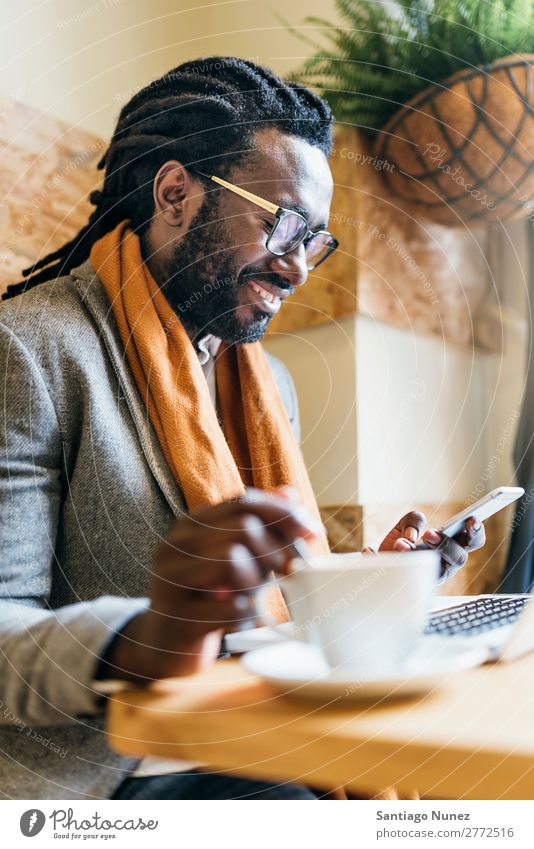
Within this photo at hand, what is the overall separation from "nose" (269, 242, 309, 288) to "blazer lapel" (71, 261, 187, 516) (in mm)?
112

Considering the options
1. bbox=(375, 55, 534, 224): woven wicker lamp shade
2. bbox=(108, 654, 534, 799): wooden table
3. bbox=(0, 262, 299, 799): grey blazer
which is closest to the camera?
bbox=(108, 654, 534, 799): wooden table

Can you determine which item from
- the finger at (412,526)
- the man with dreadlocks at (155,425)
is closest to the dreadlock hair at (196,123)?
the man with dreadlocks at (155,425)

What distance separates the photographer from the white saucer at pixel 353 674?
0.74 feet

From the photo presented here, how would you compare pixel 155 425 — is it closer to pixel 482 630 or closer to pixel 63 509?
pixel 63 509

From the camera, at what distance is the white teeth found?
0.45 metres

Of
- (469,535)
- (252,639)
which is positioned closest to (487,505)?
(469,535)

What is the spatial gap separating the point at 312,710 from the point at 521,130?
0.46m

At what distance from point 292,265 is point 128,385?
14 cm

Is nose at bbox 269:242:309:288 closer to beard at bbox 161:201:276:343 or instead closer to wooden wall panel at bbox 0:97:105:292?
beard at bbox 161:201:276:343

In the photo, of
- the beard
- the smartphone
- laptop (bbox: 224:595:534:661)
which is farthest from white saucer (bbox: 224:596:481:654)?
the beard

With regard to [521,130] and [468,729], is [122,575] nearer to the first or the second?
[468,729]

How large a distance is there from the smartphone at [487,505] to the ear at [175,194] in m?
0.25

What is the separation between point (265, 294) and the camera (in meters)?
0.46
